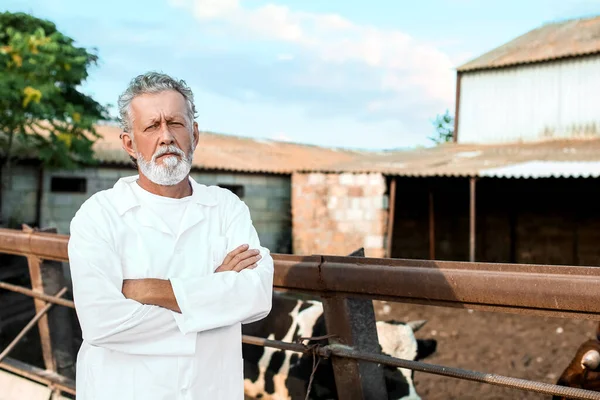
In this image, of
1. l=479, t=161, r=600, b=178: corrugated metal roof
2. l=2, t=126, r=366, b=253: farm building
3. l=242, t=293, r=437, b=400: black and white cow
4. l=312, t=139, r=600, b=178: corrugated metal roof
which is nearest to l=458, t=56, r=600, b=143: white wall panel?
l=312, t=139, r=600, b=178: corrugated metal roof

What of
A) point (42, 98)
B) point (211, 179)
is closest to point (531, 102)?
point (211, 179)

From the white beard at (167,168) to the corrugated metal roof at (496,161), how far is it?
10.6m

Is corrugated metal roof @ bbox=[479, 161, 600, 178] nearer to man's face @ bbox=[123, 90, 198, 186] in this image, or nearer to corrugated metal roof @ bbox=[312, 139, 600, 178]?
corrugated metal roof @ bbox=[312, 139, 600, 178]

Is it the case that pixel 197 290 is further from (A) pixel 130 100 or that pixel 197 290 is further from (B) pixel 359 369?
(B) pixel 359 369

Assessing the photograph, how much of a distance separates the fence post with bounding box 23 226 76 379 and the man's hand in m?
1.90

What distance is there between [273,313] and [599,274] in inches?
89.7

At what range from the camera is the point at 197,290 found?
5.26ft

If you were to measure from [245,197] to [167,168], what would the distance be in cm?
1369

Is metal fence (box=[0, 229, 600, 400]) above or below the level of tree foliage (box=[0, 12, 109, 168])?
below

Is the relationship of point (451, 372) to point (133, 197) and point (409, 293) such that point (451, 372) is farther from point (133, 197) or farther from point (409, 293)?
point (133, 197)

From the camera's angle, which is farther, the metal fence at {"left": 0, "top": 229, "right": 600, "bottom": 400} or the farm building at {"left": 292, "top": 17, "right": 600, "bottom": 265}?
the farm building at {"left": 292, "top": 17, "right": 600, "bottom": 265}

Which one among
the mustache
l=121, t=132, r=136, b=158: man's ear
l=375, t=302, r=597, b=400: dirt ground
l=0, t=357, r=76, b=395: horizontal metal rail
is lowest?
l=375, t=302, r=597, b=400: dirt ground

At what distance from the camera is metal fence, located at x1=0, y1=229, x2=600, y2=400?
1558 millimetres

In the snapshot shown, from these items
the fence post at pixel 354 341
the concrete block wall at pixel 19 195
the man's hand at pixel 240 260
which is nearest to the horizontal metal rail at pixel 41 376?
the fence post at pixel 354 341
